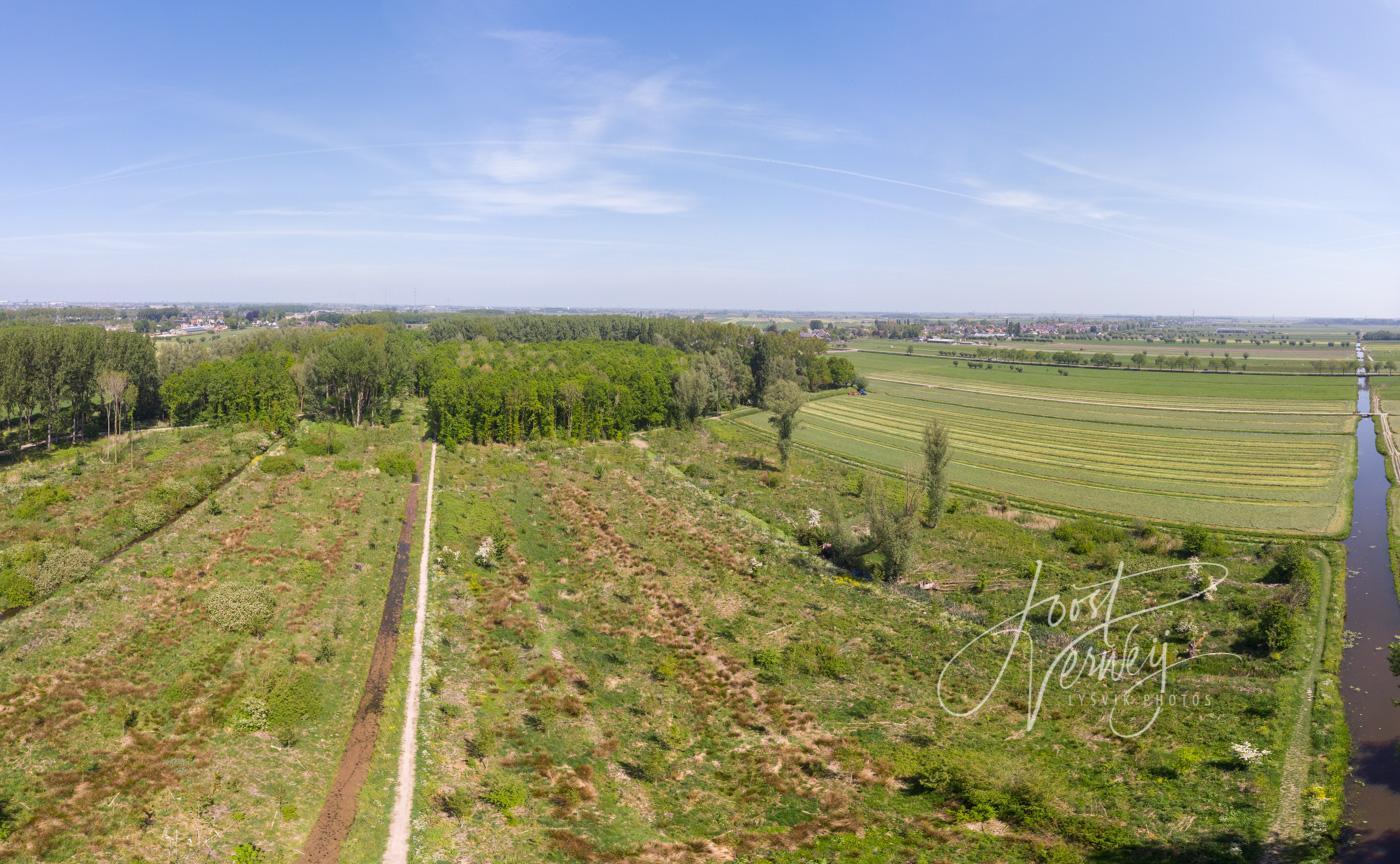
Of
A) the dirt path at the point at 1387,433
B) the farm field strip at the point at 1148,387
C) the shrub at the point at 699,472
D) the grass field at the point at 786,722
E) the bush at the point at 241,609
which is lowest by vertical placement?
the grass field at the point at 786,722

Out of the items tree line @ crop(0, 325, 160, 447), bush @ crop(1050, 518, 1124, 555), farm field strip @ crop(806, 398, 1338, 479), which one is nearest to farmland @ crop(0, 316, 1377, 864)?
bush @ crop(1050, 518, 1124, 555)

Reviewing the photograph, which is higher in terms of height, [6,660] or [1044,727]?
[6,660]

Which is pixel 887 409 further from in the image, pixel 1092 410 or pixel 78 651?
pixel 78 651

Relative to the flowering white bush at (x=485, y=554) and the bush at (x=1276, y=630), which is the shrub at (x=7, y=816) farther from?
the bush at (x=1276, y=630)

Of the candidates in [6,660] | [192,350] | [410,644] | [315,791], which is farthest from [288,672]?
[192,350]

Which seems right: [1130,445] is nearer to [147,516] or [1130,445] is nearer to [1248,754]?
[1248,754]

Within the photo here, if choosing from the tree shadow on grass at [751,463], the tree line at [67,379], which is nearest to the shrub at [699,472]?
the tree shadow on grass at [751,463]
